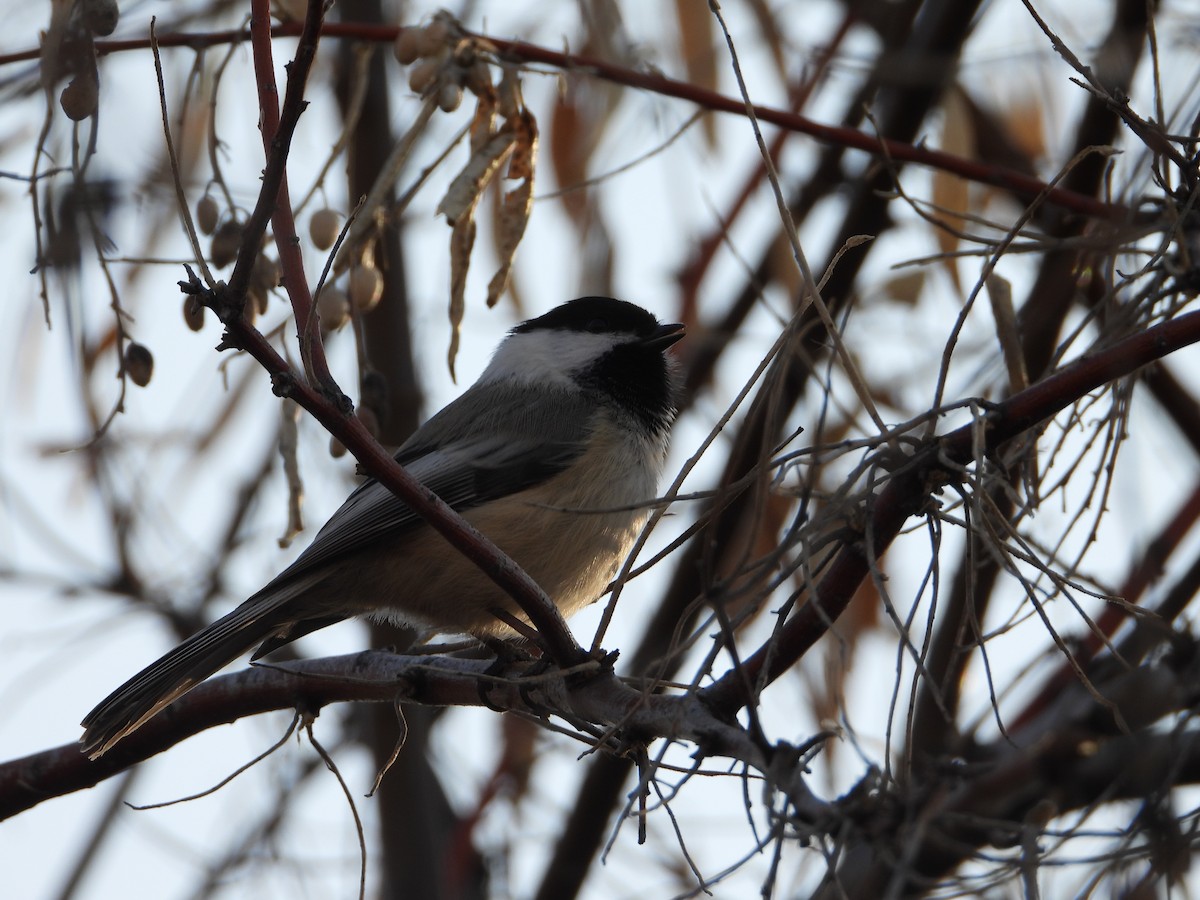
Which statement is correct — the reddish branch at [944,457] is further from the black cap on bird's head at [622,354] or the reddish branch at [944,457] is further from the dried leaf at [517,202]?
the black cap on bird's head at [622,354]

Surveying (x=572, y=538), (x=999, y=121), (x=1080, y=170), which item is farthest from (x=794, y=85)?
(x=572, y=538)

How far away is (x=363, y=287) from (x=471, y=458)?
2.35 ft

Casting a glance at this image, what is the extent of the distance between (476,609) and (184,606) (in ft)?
3.97

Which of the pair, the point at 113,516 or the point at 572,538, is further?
the point at 113,516

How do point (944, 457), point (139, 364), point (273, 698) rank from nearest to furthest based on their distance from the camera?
point (944, 457)
point (139, 364)
point (273, 698)

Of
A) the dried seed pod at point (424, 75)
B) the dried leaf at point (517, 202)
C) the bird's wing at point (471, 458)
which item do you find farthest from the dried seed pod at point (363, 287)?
the bird's wing at point (471, 458)

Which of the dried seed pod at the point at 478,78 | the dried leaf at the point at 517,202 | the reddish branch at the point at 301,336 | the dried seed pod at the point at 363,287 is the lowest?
the reddish branch at the point at 301,336

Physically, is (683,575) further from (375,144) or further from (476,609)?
(375,144)

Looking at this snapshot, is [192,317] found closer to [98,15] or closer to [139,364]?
[139,364]

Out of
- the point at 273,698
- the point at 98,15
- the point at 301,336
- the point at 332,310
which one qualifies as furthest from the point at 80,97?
the point at 273,698

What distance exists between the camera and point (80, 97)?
1646 mm

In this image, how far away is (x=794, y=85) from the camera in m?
3.34

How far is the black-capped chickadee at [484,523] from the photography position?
2.34 m

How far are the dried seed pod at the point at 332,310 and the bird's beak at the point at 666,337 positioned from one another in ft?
3.55
